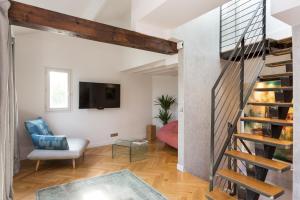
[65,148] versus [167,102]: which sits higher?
[167,102]

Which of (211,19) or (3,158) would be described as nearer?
(3,158)

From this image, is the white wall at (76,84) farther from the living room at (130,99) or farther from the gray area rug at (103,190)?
the gray area rug at (103,190)

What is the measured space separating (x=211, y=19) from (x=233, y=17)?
0.60m

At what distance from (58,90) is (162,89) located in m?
3.09

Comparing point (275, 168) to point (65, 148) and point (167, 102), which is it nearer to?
point (65, 148)

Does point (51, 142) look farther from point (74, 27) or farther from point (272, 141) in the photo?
point (272, 141)

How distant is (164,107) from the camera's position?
582 cm

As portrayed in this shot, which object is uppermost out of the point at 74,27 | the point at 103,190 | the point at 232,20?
the point at 232,20

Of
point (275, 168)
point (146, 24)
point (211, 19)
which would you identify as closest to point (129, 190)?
point (275, 168)

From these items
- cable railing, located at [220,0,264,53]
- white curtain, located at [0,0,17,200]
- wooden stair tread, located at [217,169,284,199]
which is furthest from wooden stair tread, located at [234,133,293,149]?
white curtain, located at [0,0,17,200]

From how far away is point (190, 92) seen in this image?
3363mm

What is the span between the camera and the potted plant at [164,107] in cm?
577

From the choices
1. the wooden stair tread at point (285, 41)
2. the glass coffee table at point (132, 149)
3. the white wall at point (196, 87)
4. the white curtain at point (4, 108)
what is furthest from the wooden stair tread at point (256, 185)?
the wooden stair tread at point (285, 41)

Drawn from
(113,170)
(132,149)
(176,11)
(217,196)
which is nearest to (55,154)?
(113,170)
